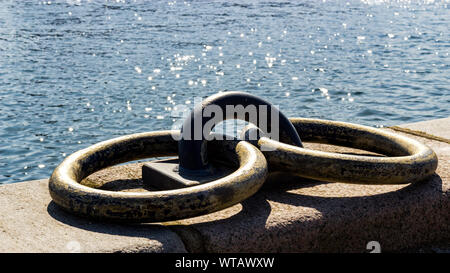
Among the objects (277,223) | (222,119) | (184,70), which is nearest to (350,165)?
(277,223)

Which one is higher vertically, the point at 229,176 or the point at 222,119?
the point at 222,119

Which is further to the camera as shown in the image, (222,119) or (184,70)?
(184,70)

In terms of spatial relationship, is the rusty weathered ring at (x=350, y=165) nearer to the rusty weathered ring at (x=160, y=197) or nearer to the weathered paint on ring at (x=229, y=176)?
the weathered paint on ring at (x=229, y=176)

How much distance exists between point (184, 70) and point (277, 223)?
11.4 metres

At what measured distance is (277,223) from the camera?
9.45ft

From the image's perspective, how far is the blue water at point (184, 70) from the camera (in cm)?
974

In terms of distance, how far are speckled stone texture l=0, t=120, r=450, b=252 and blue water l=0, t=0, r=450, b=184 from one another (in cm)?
455

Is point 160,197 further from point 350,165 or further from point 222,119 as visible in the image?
point 350,165

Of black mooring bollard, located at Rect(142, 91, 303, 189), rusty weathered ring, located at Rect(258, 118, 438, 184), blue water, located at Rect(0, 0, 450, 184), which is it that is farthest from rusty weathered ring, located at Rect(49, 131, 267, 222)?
blue water, located at Rect(0, 0, 450, 184)

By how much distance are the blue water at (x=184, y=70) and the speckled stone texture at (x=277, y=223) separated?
4.55 m

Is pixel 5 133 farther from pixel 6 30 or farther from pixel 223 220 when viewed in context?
pixel 6 30

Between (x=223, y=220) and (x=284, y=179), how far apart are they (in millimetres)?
644

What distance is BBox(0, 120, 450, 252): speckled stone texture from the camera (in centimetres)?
271

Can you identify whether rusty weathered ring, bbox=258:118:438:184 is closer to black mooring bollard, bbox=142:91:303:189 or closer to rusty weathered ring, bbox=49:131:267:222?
rusty weathered ring, bbox=49:131:267:222
